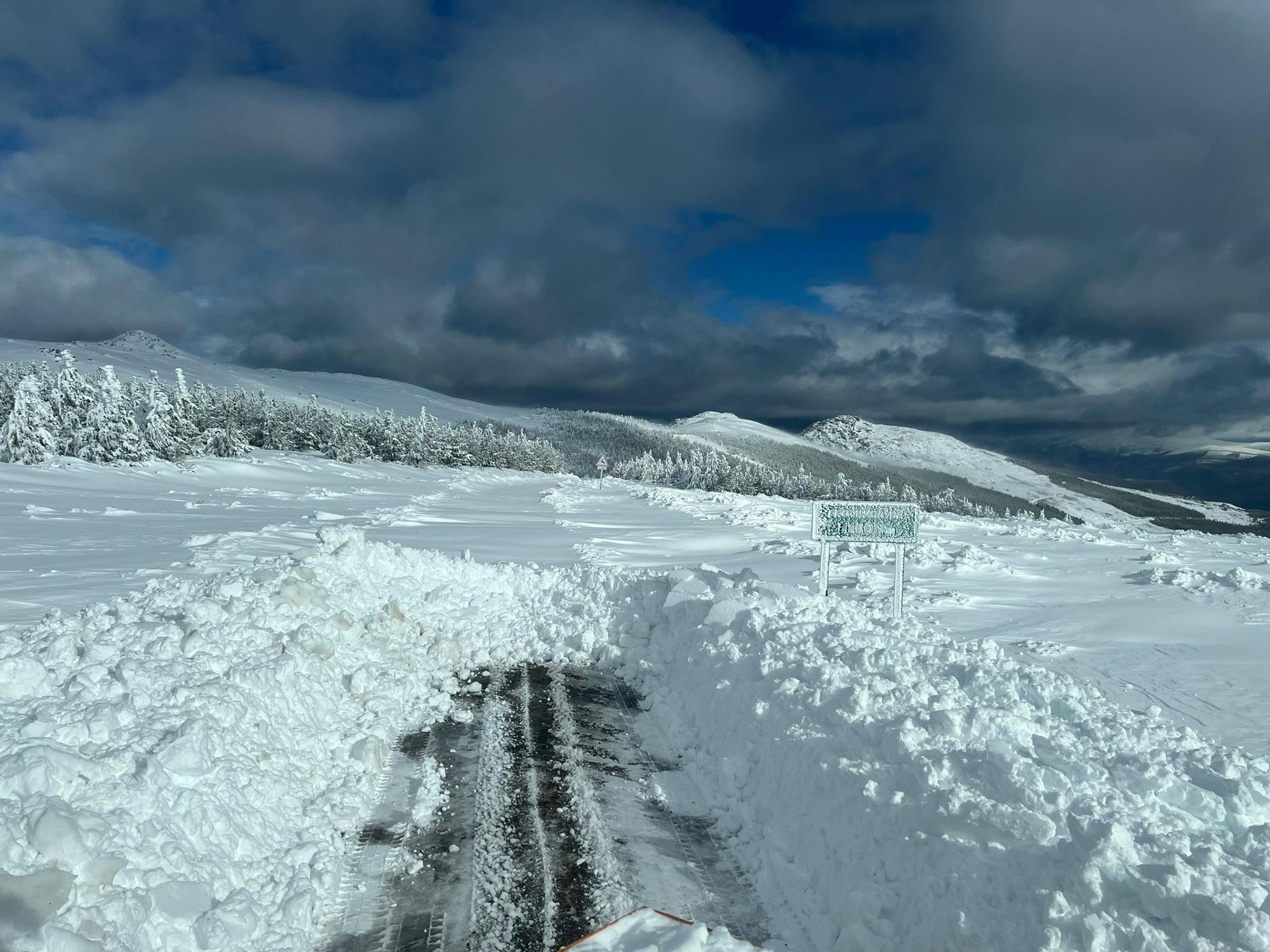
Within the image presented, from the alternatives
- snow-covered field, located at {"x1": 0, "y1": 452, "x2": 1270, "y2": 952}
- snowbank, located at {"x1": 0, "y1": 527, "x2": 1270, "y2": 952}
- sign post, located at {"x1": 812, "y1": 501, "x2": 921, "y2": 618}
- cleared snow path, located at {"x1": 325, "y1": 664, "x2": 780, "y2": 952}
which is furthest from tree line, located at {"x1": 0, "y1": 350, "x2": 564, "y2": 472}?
sign post, located at {"x1": 812, "y1": 501, "x2": 921, "y2": 618}

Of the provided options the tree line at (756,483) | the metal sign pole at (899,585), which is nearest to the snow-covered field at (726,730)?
the metal sign pole at (899,585)

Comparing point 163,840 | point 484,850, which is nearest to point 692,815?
point 484,850

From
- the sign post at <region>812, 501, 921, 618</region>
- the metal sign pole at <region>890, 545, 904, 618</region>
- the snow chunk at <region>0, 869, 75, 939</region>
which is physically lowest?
the snow chunk at <region>0, 869, 75, 939</region>

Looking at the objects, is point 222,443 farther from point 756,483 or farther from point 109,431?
point 756,483

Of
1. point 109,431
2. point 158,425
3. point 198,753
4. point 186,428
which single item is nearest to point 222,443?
point 186,428

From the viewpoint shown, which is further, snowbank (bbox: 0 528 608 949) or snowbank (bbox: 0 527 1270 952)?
snowbank (bbox: 0 528 608 949)

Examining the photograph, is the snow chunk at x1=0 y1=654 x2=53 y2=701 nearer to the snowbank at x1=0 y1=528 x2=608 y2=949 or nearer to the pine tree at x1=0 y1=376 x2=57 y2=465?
the snowbank at x1=0 y1=528 x2=608 y2=949

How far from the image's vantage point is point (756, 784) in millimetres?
7137

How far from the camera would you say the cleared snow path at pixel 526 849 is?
5.42 meters

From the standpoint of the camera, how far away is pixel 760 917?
18.2ft

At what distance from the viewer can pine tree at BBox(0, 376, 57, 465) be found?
1502 inches

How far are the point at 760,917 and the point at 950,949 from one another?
152cm

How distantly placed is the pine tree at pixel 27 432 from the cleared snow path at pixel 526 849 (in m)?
44.3

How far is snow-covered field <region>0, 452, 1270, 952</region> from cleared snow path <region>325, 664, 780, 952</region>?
0.24 meters
